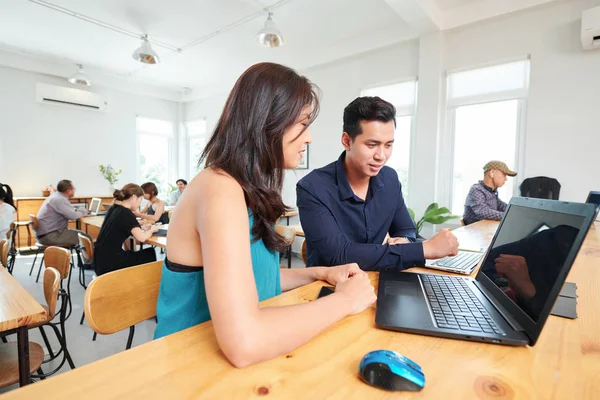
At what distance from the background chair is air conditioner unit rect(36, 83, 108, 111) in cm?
737

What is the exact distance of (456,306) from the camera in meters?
0.77

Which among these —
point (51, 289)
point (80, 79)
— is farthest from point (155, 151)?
point (51, 289)

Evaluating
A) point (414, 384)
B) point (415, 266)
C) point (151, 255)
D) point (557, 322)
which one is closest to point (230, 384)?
point (414, 384)

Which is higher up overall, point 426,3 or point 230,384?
point 426,3

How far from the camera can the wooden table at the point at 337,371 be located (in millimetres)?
479

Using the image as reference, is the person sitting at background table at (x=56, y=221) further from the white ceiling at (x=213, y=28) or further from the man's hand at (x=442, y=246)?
the man's hand at (x=442, y=246)

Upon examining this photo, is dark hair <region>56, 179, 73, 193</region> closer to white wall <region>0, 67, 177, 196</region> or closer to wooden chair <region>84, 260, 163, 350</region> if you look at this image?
white wall <region>0, 67, 177, 196</region>

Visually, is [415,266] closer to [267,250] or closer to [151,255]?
[267,250]

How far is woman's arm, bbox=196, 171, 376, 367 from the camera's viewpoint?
1.79 feet

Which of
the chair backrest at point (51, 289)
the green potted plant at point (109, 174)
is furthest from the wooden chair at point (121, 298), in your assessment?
the green potted plant at point (109, 174)

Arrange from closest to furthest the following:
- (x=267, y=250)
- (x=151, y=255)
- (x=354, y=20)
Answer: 1. (x=267, y=250)
2. (x=151, y=255)
3. (x=354, y=20)

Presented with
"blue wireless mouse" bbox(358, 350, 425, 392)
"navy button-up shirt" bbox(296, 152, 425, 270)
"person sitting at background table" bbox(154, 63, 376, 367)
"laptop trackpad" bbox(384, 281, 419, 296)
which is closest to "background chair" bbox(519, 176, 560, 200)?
"navy button-up shirt" bbox(296, 152, 425, 270)

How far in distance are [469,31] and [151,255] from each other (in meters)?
4.37

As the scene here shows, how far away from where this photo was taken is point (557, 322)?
742mm
